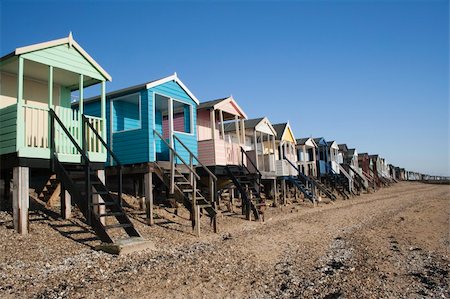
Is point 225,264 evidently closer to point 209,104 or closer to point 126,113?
point 126,113

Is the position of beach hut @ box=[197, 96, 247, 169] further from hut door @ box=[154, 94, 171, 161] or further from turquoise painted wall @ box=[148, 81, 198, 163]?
hut door @ box=[154, 94, 171, 161]

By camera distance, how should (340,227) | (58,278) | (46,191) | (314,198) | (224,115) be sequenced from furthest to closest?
1. (314,198)
2. (224,115)
3. (340,227)
4. (46,191)
5. (58,278)

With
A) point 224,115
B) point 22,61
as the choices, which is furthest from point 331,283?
point 224,115

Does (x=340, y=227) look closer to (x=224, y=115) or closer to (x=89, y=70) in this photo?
(x=224, y=115)

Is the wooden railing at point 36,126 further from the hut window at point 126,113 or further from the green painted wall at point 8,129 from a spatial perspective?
the hut window at point 126,113

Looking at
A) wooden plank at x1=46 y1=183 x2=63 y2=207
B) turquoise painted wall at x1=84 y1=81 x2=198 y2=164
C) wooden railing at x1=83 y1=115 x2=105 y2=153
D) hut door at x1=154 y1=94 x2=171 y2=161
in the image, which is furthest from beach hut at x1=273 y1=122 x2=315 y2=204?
wooden railing at x1=83 y1=115 x2=105 y2=153

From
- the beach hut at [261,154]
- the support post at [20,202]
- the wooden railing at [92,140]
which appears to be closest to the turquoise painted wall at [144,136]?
the wooden railing at [92,140]

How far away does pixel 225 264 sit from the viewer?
8.81 metres

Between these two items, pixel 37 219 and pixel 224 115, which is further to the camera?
pixel 224 115

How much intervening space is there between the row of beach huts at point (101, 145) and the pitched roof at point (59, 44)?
0.03m

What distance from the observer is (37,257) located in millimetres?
→ 8469

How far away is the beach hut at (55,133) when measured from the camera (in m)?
9.97

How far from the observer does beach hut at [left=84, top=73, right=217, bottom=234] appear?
13.4m

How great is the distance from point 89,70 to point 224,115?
361 inches
